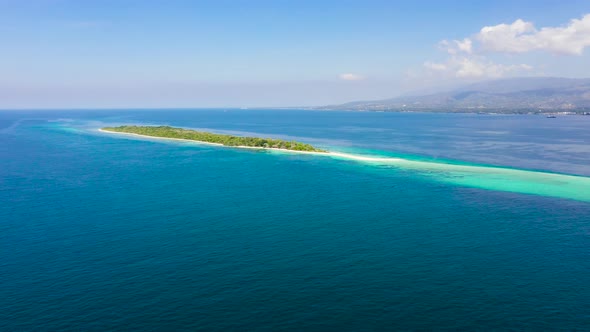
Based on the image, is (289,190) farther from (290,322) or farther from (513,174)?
(513,174)

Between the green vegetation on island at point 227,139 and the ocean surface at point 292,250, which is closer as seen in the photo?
the ocean surface at point 292,250

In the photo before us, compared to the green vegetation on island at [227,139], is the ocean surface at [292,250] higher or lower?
lower

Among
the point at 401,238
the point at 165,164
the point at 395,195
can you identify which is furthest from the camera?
the point at 165,164

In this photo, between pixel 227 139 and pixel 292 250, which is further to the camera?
pixel 227 139

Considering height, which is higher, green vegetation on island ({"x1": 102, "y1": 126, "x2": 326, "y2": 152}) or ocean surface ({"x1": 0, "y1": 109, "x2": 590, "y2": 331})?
green vegetation on island ({"x1": 102, "y1": 126, "x2": 326, "y2": 152})

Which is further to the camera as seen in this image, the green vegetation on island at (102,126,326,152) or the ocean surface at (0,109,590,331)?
the green vegetation on island at (102,126,326,152)

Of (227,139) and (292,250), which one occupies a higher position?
(227,139)

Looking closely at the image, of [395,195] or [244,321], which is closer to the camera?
[244,321]

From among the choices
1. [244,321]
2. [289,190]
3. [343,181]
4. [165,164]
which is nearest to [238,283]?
[244,321]
